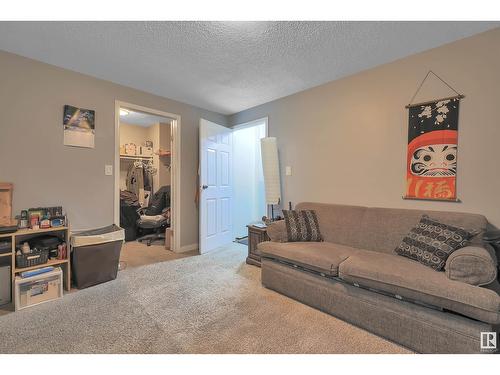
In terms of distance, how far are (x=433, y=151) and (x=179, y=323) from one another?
8.65ft

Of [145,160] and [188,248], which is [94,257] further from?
[145,160]

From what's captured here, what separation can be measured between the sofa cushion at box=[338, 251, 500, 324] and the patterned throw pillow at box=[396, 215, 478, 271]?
7cm

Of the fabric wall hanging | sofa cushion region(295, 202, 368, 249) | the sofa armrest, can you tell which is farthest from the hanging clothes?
the fabric wall hanging

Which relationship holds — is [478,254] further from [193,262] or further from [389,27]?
[193,262]

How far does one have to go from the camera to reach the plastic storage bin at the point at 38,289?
1.88 m

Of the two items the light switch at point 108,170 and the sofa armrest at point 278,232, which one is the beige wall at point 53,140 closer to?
the light switch at point 108,170

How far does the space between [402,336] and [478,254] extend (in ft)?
2.30

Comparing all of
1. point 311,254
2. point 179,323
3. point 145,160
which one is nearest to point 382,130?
point 311,254

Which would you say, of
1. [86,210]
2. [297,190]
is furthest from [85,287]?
[297,190]

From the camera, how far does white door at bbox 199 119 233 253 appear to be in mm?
3414

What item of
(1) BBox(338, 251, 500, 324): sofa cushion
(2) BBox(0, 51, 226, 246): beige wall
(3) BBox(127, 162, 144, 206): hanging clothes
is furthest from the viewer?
(3) BBox(127, 162, 144, 206): hanging clothes

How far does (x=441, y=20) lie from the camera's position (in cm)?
169

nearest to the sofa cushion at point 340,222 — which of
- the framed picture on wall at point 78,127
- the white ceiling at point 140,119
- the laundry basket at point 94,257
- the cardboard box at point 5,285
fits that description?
the laundry basket at point 94,257

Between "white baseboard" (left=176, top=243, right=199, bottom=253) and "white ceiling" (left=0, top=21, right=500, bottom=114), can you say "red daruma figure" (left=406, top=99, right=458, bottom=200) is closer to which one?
"white ceiling" (left=0, top=21, right=500, bottom=114)
